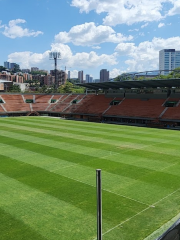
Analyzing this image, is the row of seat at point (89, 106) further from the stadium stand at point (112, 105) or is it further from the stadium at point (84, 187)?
the stadium at point (84, 187)

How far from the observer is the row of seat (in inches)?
1831

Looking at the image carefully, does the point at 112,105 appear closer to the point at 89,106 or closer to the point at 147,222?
the point at 89,106

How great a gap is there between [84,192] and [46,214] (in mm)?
2660

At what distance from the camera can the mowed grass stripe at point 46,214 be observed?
8492 millimetres

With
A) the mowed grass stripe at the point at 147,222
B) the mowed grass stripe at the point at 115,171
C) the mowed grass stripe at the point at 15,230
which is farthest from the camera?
the mowed grass stripe at the point at 115,171

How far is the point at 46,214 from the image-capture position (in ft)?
31.9

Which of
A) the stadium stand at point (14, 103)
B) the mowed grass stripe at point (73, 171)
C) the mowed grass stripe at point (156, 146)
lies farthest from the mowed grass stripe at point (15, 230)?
the stadium stand at point (14, 103)

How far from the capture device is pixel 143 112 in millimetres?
47375

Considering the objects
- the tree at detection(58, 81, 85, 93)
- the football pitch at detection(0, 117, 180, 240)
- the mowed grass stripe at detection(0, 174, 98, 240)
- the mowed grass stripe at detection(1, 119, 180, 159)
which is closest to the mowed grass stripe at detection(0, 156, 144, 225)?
the football pitch at detection(0, 117, 180, 240)

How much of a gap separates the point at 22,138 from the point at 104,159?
40.3ft

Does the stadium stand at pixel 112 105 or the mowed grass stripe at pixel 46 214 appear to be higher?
the stadium stand at pixel 112 105

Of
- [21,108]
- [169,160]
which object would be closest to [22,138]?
[169,160]

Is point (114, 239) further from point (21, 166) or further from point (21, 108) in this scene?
point (21, 108)

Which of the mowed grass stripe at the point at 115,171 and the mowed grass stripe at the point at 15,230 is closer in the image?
the mowed grass stripe at the point at 15,230
